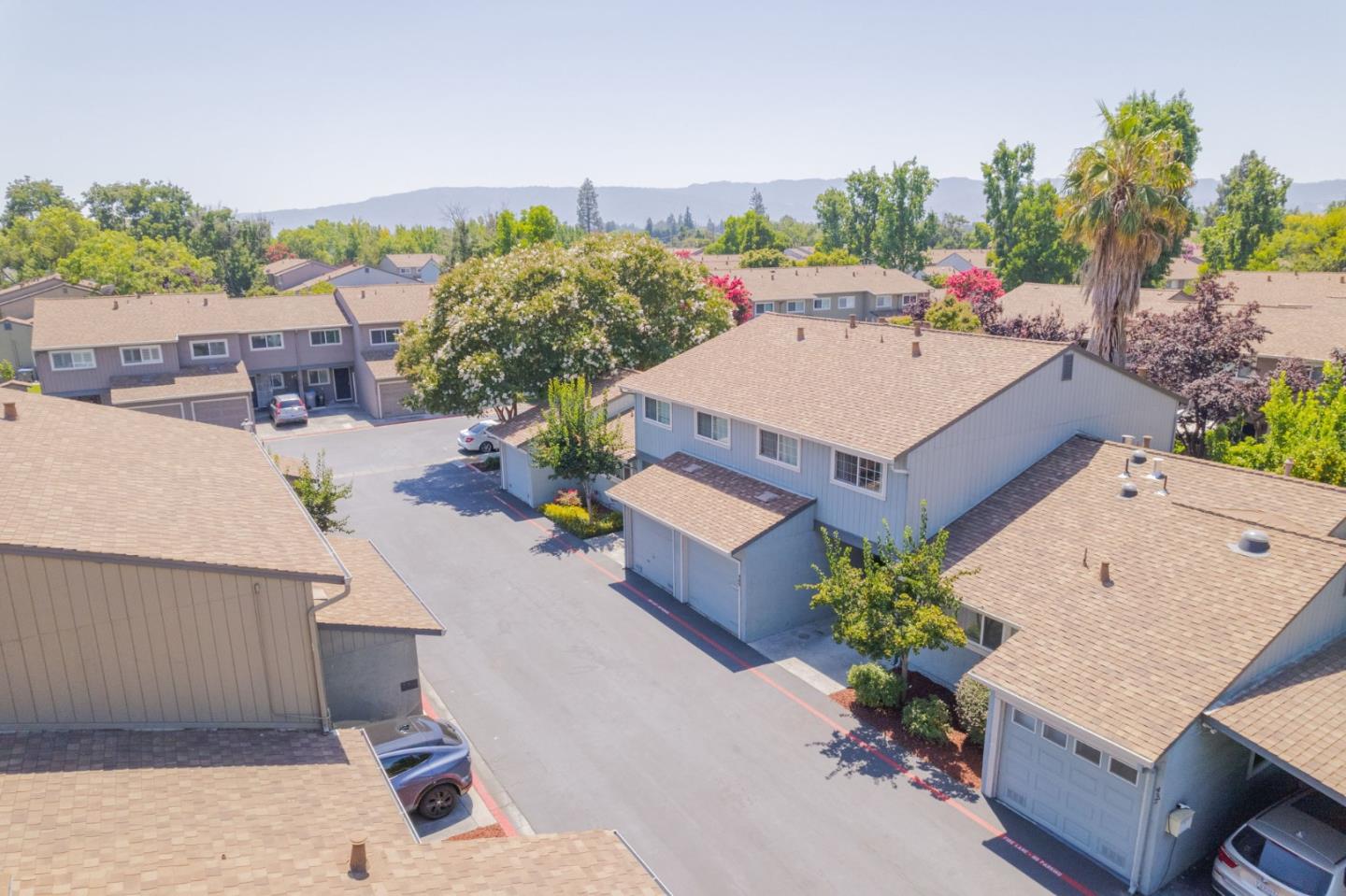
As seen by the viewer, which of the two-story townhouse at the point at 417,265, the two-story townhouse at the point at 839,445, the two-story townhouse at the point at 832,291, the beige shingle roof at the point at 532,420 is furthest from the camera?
the two-story townhouse at the point at 417,265

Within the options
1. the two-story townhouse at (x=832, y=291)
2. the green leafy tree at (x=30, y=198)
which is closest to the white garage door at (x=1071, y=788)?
the two-story townhouse at (x=832, y=291)

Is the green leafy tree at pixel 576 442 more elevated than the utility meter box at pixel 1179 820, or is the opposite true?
the green leafy tree at pixel 576 442

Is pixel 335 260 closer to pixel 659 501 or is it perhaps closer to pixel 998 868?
pixel 659 501

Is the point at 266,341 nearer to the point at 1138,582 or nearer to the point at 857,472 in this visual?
the point at 857,472

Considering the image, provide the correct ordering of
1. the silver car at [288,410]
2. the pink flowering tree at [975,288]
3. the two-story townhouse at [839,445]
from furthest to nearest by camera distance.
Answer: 1. the pink flowering tree at [975,288]
2. the silver car at [288,410]
3. the two-story townhouse at [839,445]

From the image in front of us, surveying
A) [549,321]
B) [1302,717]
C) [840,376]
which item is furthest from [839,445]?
[549,321]

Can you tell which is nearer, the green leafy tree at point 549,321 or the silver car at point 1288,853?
the silver car at point 1288,853

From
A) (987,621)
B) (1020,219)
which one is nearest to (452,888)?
(987,621)

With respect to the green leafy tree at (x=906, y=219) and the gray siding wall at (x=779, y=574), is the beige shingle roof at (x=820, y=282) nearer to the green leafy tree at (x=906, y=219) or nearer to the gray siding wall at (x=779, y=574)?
the green leafy tree at (x=906, y=219)
